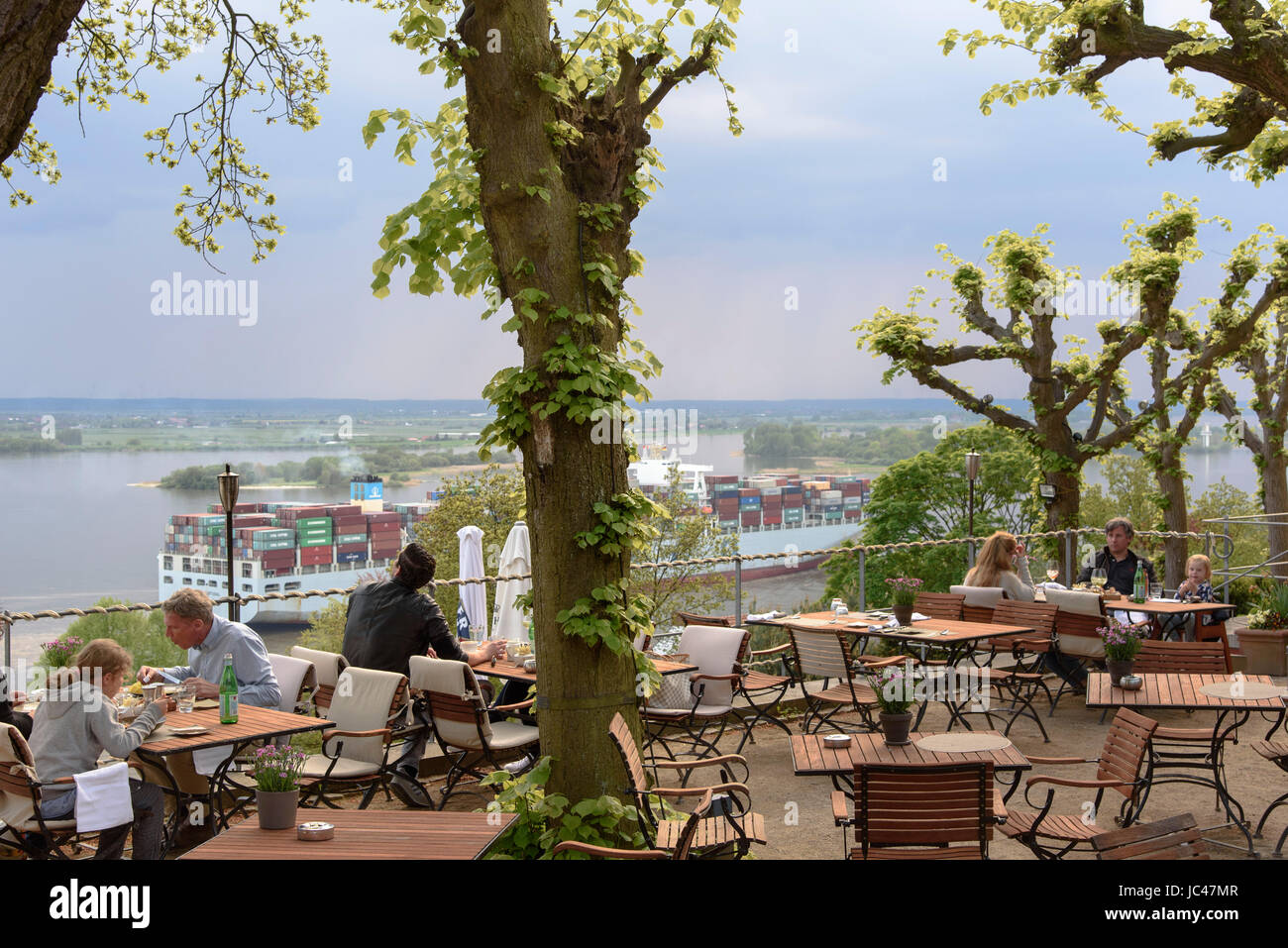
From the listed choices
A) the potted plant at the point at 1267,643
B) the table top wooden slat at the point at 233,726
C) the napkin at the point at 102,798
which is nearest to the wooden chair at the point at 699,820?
the table top wooden slat at the point at 233,726

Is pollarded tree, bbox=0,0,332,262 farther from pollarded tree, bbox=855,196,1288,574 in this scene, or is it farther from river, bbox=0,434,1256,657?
river, bbox=0,434,1256,657

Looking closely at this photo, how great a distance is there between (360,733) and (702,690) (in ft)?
7.93

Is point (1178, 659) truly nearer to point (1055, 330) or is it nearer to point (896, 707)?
point (896, 707)

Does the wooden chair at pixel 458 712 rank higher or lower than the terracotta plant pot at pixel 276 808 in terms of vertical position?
lower

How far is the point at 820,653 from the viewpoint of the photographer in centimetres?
777

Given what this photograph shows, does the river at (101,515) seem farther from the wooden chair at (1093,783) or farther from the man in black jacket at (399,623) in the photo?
the wooden chair at (1093,783)

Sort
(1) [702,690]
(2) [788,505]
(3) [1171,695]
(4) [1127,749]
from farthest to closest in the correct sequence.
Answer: (2) [788,505] < (1) [702,690] < (3) [1171,695] < (4) [1127,749]

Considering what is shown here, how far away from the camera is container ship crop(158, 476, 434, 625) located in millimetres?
61406

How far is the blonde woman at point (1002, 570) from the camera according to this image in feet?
30.7

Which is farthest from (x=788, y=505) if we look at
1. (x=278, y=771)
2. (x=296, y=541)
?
(x=278, y=771)

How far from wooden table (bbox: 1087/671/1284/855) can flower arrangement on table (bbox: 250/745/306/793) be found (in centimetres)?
415

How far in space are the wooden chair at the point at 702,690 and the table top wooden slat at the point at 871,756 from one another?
1804 mm

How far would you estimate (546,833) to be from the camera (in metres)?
4.79

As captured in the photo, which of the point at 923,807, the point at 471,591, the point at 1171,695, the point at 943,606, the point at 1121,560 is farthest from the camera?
the point at 1121,560
